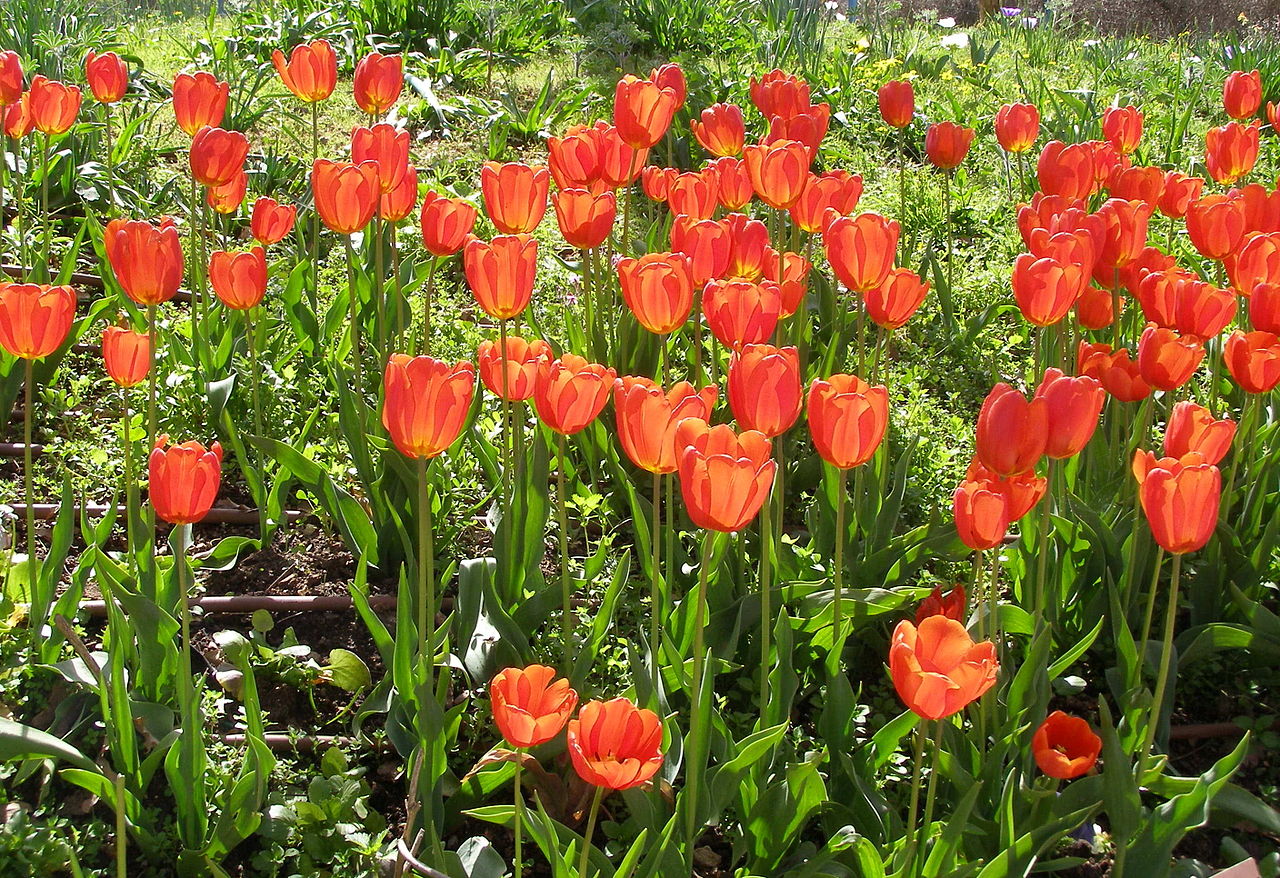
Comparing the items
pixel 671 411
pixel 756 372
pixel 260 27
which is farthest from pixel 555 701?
pixel 260 27

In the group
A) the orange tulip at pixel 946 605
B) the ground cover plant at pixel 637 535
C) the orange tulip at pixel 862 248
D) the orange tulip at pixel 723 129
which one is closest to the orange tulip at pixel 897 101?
the ground cover plant at pixel 637 535

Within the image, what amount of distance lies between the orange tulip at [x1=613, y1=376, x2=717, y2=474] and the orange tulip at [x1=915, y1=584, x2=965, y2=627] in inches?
18.9

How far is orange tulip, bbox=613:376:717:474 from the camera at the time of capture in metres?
1.61

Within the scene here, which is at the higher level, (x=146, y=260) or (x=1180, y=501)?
(x=146, y=260)

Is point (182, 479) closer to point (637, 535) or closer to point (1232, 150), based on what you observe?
point (637, 535)

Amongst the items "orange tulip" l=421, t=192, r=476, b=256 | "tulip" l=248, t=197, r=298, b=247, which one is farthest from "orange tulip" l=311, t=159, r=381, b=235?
"tulip" l=248, t=197, r=298, b=247

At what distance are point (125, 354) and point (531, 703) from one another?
3.22 ft

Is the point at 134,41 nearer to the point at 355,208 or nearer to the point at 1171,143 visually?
the point at 355,208

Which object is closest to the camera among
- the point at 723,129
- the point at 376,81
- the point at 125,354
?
the point at 125,354

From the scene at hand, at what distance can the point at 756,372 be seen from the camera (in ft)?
5.42

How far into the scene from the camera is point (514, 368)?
202 cm

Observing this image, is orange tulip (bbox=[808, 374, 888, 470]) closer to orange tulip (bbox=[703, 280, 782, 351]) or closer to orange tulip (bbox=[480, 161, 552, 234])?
orange tulip (bbox=[703, 280, 782, 351])

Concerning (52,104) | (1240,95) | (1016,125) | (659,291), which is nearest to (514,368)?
(659,291)

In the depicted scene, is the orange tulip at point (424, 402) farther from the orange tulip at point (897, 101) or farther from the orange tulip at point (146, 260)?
the orange tulip at point (897, 101)
